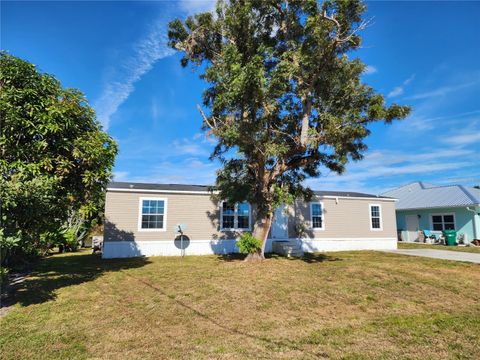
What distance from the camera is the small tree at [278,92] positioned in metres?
10.3

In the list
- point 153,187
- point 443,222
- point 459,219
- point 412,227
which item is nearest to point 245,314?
point 153,187

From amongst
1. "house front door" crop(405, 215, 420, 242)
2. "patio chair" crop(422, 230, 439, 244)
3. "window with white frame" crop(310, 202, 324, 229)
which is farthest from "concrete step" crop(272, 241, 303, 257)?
"house front door" crop(405, 215, 420, 242)

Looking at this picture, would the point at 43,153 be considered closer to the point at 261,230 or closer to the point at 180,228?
the point at 261,230

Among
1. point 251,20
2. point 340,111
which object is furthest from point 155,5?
point 340,111

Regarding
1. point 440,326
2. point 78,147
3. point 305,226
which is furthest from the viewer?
point 305,226

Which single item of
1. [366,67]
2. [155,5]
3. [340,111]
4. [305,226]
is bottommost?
[305,226]

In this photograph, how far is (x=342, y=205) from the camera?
63.0ft

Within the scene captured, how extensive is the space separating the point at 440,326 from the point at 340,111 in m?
7.99

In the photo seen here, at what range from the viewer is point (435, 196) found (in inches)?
1009

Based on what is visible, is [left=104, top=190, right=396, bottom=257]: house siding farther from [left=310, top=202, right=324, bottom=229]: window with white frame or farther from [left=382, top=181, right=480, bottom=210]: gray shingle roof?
[left=382, top=181, right=480, bottom=210]: gray shingle roof

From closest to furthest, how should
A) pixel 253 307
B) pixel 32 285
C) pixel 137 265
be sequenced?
pixel 253 307 → pixel 32 285 → pixel 137 265

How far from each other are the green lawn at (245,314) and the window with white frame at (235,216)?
5.59 meters

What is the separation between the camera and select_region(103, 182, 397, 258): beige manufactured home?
48.7 ft

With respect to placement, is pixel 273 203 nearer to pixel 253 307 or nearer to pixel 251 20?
pixel 253 307
